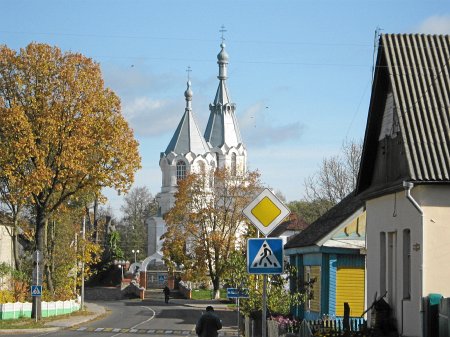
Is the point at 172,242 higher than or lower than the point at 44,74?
lower

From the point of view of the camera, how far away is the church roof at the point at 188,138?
116062 millimetres

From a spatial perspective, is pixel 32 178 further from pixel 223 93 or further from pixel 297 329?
pixel 223 93

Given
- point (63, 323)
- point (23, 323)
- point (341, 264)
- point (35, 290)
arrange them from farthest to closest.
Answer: point (63, 323) → point (35, 290) → point (23, 323) → point (341, 264)

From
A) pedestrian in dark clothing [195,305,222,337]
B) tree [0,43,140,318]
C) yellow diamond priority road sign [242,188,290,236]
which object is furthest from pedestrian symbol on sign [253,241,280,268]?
tree [0,43,140,318]

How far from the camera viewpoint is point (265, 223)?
15.2 meters

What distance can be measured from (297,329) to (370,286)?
7.62 ft

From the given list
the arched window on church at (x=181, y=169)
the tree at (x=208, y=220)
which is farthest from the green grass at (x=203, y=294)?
the arched window on church at (x=181, y=169)

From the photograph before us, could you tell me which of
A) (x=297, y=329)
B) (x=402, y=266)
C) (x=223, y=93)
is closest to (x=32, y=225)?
(x=297, y=329)

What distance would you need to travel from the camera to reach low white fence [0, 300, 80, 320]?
44.7 m

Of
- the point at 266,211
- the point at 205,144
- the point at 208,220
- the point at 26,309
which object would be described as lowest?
the point at 26,309

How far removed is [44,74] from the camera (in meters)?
43.4

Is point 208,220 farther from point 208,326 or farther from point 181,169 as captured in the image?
point 208,326

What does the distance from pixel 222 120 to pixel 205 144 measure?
14.1 feet

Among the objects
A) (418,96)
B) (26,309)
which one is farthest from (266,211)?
(26,309)
